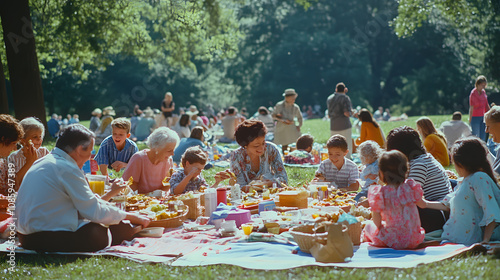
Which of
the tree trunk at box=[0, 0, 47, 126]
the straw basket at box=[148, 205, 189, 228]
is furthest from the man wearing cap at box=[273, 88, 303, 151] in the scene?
the straw basket at box=[148, 205, 189, 228]

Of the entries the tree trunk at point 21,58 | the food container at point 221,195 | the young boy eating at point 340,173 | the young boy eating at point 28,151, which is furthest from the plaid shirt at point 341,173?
the tree trunk at point 21,58

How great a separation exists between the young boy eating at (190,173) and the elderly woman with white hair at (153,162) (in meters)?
0.35

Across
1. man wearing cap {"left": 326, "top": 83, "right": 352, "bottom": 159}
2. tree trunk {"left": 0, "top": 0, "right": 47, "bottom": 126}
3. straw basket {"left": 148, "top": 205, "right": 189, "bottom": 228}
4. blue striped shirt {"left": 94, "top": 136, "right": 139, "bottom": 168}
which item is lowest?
straw basket {"left": 148, "top": 205, "right": 189, "bottom": 228}

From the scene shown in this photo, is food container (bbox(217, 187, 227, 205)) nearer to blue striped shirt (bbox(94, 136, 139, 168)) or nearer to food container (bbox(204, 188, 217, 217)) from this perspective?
food container (bbox(204, 188, 217, 217))

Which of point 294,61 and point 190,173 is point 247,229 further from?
point 294,61

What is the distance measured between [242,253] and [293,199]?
49.4 inches

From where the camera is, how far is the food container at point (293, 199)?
5629mm

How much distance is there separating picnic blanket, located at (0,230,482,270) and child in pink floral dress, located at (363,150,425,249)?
4.7 inches

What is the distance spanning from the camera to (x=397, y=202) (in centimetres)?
446

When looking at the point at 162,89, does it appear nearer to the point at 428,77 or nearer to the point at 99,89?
the point at 99,89

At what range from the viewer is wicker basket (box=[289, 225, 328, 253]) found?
4.41m

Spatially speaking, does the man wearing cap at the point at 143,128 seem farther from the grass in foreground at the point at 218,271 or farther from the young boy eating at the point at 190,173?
the grass in foreground at the point at 218,271

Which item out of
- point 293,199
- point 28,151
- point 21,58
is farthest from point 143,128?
point 293,199

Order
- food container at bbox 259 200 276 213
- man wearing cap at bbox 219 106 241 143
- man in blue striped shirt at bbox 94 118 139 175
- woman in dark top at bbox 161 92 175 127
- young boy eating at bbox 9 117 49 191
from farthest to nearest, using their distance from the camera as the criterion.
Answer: man wearing cap at bbox 219 106 241 143, woman in dark top at bbox 161 92 175 127, man in blue striped shirt at bbox 94 118 139 175, young boy eating at bbox 9 117 49 191, food container at bbox 259 200 276 213
